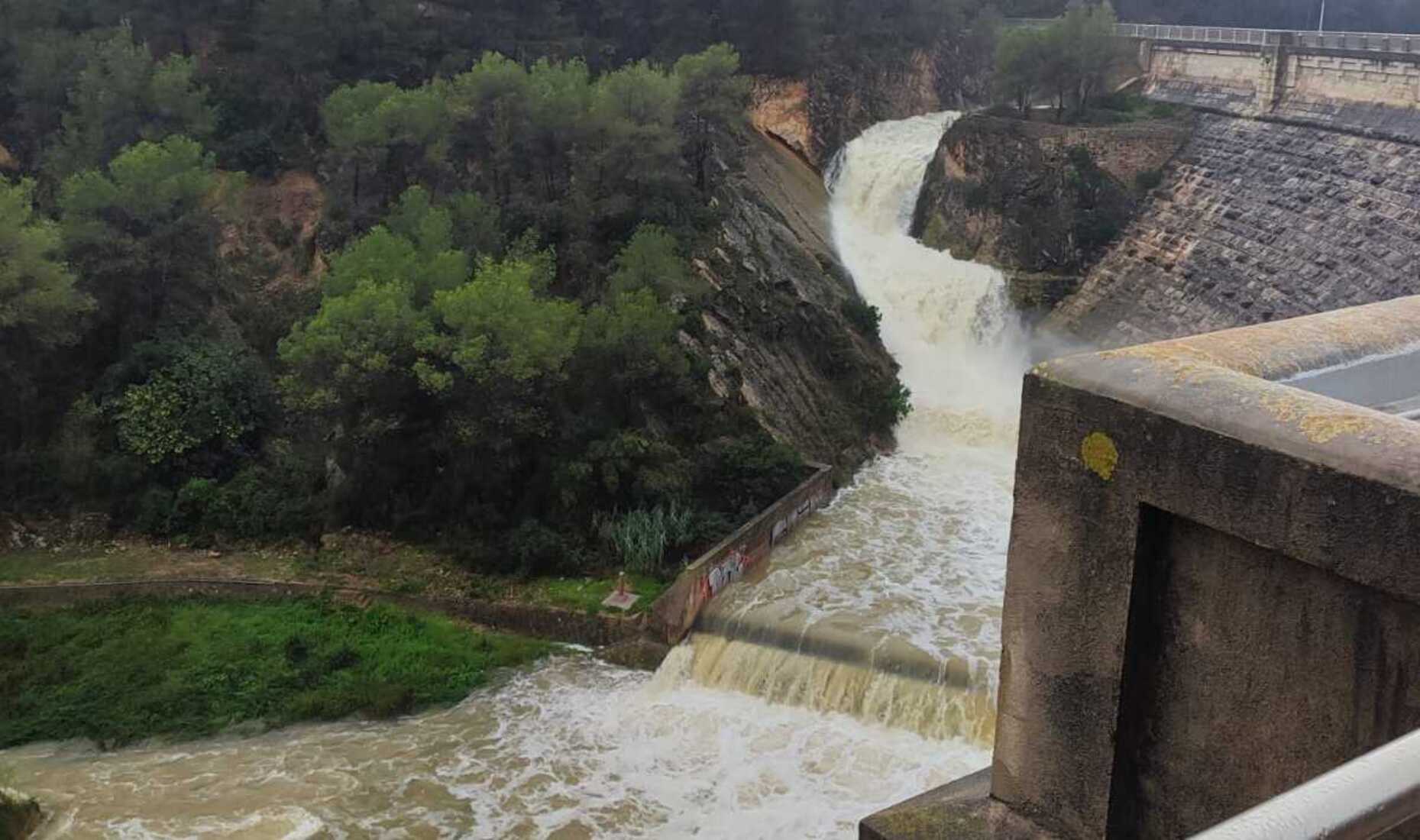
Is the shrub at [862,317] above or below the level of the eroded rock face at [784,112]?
below

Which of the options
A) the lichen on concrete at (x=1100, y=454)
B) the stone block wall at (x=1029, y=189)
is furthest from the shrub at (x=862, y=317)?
the lichen on concrete at (x=1100, y=454)

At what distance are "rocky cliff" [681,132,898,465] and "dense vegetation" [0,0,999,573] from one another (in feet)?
1.98

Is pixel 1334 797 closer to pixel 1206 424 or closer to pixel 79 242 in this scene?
pixel 1206 424

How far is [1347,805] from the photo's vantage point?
1.78 metres

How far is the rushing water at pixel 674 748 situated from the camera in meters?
13.2

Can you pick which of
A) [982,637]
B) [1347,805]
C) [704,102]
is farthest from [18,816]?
[704,102]

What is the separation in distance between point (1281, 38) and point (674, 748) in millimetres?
23926

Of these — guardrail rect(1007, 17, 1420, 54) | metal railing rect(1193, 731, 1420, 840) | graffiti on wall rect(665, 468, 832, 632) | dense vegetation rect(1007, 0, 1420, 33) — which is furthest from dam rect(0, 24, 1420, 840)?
dense vegetation rect(1007, 0, 1420, 33)

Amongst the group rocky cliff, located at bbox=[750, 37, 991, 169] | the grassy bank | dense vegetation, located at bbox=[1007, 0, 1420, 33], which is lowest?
the grassy bank

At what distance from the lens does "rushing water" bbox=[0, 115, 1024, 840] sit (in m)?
13.2

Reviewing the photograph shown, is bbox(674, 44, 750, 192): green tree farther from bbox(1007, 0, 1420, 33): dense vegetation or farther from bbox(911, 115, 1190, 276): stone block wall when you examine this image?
bbox(1007, 0, 1420, 33): dense vegetation

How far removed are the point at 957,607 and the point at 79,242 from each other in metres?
16.2

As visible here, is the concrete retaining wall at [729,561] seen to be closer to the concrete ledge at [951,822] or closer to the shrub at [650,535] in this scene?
the shrub at [650,535]

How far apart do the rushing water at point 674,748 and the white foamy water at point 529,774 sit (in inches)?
1.0
